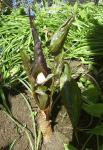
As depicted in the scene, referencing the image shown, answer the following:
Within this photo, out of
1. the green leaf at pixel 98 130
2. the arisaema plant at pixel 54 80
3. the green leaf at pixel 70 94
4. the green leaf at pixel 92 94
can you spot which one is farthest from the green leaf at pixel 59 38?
the green leaf at pixel 98 130

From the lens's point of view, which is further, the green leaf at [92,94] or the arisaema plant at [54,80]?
the green leaf at [92,94]

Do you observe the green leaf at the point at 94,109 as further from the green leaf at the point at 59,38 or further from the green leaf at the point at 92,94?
the green leaf at the point at 59,38

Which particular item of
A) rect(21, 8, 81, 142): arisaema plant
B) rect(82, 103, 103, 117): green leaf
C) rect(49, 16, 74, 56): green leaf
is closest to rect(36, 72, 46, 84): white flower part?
rect(21, 8, 81, 142): arisaema plant

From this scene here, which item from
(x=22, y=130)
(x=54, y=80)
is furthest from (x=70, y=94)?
(x=22, y=130)

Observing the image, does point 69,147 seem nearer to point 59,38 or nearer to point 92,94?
point 92,94

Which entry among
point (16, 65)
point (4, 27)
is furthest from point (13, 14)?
point (16, 65)

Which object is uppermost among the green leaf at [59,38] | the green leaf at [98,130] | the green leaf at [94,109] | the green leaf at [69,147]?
the green leaf at [59,38]

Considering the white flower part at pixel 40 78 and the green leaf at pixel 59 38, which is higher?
the green leaf at pixel 59 38

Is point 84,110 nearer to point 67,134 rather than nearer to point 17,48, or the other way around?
point 67,134
